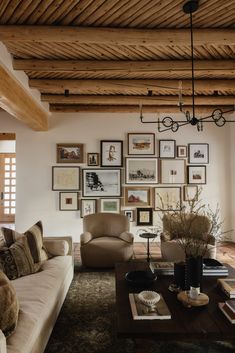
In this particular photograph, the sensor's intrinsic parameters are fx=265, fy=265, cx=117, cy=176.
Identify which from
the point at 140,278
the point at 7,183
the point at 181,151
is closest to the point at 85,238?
the point at 140,278

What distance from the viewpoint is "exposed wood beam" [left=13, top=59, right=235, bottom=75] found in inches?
141

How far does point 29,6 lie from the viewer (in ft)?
8.21

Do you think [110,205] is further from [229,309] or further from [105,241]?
[229,309]

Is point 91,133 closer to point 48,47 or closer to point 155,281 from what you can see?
point 48,47

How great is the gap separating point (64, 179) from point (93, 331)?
387 centimetres

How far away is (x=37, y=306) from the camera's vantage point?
6.70 feet

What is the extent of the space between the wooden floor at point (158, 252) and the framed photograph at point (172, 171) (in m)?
1.47

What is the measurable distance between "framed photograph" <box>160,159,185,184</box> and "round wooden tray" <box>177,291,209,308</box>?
158 inches

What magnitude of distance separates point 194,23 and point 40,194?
14.8ft

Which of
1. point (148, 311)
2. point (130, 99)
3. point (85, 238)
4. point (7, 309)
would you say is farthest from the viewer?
point (130, 99)

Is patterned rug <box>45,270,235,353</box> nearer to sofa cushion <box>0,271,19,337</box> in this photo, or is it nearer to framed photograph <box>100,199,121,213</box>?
sofa cushion <box>0,271,19,337</box>

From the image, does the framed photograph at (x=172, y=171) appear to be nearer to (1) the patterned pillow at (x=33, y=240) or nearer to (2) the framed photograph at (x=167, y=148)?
(2) the framed photograph at (x=167, y=148)

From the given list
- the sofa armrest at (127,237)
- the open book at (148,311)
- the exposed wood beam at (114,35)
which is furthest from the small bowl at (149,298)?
the exposed wood beam at (114,35)

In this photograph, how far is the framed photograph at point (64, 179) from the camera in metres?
5.93
